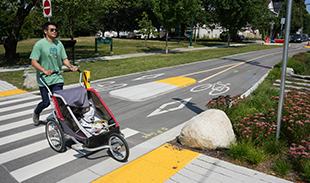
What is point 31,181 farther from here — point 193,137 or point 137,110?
point 137,110

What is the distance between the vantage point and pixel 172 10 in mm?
21750

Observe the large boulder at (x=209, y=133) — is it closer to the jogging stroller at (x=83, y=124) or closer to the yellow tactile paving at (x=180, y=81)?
the jogging stroller at (x=83, y=124)

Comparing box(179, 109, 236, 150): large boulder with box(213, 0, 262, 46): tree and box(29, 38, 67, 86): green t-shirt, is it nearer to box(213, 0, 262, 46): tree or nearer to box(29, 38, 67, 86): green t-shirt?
box(29, 38, 67, 86): green t-shirt

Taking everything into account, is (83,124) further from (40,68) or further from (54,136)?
(40,68)

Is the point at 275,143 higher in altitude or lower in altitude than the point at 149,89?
lower

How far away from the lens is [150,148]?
16.6ft

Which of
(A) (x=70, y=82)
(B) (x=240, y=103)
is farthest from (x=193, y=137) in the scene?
(A) (x=70, y=82)

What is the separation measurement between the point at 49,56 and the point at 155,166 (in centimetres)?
315

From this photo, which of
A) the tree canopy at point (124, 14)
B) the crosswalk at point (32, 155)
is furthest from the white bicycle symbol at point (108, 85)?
the tree canopy at point (124, 14)

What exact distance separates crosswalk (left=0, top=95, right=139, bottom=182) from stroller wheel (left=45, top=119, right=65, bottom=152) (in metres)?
0.13

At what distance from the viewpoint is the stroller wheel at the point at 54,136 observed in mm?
4719

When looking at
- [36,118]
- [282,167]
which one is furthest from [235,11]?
[282,167]

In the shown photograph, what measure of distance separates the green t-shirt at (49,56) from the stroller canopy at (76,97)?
2.03 feet

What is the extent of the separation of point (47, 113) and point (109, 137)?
371 centimetres
